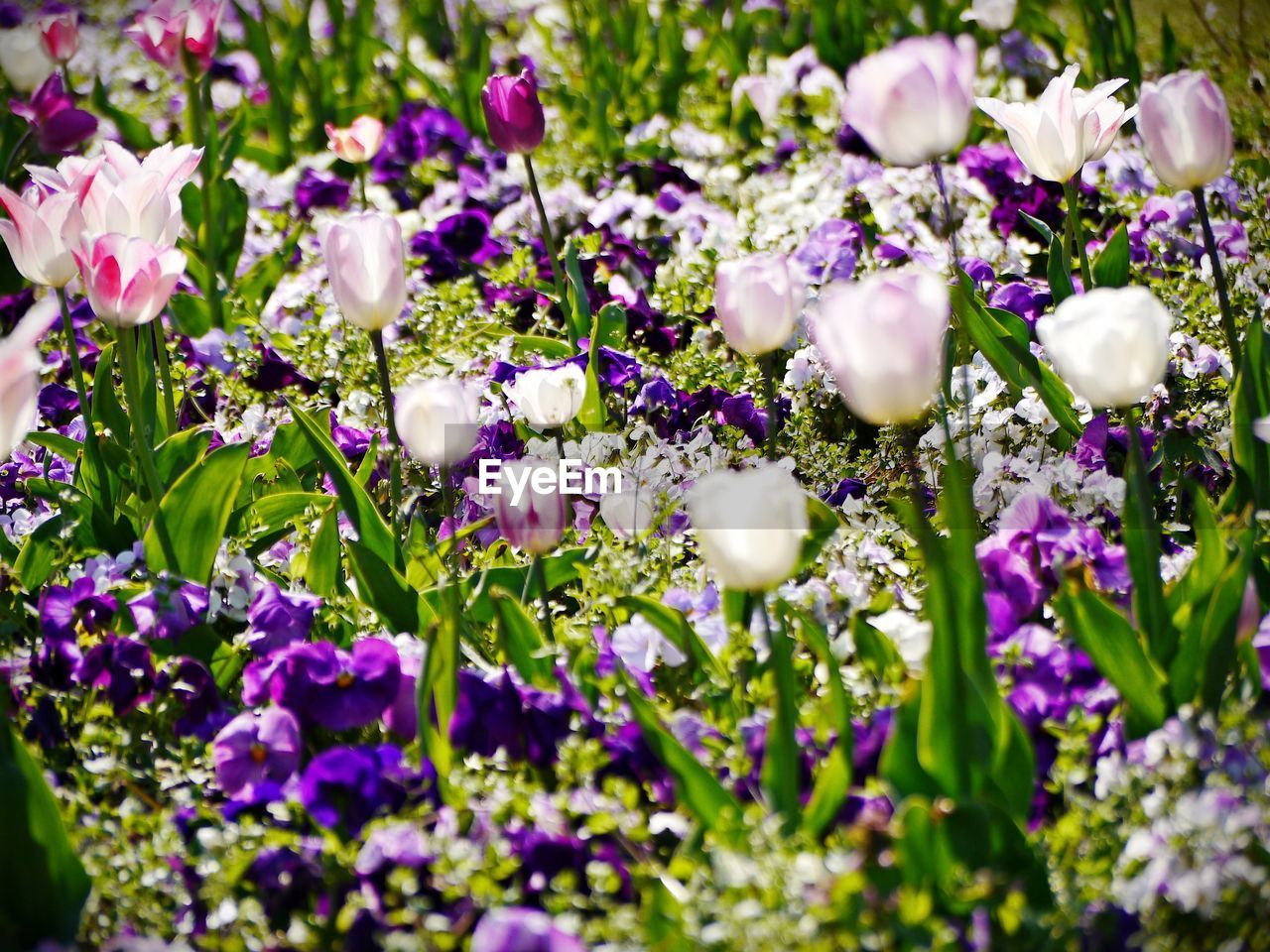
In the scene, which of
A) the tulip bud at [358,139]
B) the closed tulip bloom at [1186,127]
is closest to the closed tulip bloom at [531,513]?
the closed tulip bloom at [1186,127]

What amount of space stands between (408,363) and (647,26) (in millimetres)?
2889

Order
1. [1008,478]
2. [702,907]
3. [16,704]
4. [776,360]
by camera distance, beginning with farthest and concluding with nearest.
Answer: [776,360], [1008,478], [16,704], [702,907]

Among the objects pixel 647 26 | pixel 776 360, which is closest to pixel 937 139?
pixel 776 360

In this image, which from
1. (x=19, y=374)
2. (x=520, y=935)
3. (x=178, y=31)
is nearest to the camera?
(x=520, y=935)

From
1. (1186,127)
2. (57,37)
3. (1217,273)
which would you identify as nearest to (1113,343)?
(1186,127)

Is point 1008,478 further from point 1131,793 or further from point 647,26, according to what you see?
point 647,26

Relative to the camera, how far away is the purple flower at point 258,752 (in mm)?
1449

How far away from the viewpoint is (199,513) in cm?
192

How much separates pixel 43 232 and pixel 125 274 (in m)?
0.25

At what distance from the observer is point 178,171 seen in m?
1.82

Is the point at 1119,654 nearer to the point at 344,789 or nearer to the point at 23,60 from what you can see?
the point at 344,789

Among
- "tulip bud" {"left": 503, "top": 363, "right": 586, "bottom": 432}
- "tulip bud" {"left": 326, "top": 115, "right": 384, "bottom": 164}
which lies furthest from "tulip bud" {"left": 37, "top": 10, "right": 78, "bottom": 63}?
"tulip bud" {"left": 503, "top": 363, "right": 586, "bottom": 432}

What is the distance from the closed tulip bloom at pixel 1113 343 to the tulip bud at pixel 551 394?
0.85 meters

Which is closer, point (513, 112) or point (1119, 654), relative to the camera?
point (1119, 654)
